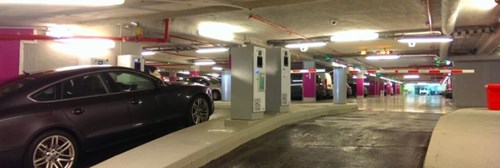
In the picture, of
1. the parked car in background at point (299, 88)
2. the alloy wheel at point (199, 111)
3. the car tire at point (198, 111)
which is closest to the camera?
the car tire at point (198, 111)

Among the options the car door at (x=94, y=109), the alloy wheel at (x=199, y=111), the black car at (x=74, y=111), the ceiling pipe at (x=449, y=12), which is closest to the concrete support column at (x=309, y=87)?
the ceiling pipe at (x=449, y=12)

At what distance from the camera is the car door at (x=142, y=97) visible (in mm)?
5652

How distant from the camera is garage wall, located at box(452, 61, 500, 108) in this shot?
1748 centimetres

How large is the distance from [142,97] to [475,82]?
54.9 ft

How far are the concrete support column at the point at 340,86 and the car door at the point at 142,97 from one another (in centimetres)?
757

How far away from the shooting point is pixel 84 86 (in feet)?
17.2

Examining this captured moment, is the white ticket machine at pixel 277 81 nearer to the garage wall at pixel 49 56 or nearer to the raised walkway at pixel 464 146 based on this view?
the raised walkway at pixel 464 146

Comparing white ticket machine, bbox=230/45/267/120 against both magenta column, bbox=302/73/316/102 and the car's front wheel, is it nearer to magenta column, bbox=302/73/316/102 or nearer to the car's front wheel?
the car's front wheel

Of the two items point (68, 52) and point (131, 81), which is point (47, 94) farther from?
point (68, 52)

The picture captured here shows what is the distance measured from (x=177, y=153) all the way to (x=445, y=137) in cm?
372

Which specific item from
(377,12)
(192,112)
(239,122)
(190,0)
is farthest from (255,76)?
(377,12)

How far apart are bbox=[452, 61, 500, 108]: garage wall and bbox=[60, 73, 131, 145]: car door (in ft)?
53.6

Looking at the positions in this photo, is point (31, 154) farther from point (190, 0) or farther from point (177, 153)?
point (190, 0)

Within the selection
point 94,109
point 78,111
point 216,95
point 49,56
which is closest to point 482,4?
point 94,109
